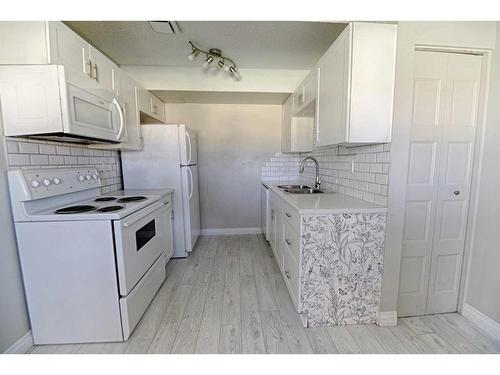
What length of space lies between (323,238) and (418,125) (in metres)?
1.04

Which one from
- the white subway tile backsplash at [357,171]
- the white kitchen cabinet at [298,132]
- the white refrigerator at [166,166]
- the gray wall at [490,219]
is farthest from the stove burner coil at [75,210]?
the gray wall at [490,219]

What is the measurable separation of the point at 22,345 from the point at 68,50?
189 centimetres

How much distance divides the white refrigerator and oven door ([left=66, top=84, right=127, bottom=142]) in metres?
0.56

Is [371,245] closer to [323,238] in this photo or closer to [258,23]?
[323,238]

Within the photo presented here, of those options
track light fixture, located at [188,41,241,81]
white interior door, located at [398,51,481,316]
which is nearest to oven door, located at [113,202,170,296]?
track light fixture, located at [188,41,241,81]

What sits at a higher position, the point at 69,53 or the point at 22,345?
the point at 69,53

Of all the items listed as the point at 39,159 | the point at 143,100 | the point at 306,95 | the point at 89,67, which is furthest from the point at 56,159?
the point at 306,95

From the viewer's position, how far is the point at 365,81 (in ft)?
4.85

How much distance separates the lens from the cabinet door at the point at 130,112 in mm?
2186

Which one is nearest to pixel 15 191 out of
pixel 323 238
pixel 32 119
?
pixel 32 119

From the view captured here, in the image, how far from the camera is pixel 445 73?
5.15 feet

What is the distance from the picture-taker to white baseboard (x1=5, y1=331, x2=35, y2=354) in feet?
4.44

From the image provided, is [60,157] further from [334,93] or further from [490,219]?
[490,219]

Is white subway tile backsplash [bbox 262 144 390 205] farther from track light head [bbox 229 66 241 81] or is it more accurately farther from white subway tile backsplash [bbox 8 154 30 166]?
white subway tile backsplash [bbox 8 154 30 166]
